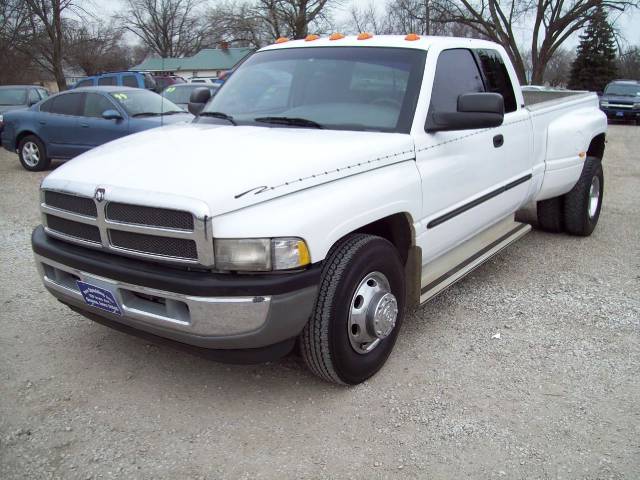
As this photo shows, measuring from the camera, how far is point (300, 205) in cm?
259

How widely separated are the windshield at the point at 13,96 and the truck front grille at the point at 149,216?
574 inches

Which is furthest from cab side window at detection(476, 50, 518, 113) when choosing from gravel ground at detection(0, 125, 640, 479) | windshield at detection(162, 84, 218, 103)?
windshield at detection(162, 84, 218, 103)

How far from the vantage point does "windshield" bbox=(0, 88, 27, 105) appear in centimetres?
1497

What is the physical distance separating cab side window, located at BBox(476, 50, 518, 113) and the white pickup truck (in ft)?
0.08

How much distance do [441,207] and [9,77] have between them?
3439 cm

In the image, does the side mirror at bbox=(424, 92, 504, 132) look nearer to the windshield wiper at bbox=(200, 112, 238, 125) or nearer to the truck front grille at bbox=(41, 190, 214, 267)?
the windshield wiper at bbox=(200, 112, 238, 125)

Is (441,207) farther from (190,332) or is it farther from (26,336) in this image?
(26,336)

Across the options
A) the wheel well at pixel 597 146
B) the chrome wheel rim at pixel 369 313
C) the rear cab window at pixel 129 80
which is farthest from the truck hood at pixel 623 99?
the chrome wheel rim at pixel 369 313

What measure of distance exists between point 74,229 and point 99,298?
1.31 feet

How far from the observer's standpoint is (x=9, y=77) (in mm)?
31375

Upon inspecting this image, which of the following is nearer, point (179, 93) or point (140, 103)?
point (140, 103)

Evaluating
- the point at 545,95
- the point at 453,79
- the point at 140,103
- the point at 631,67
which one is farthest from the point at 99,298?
the point at 631,67

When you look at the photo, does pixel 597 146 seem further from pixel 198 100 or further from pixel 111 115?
pixel 111 115

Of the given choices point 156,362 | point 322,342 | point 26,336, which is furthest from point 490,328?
point 26,336
